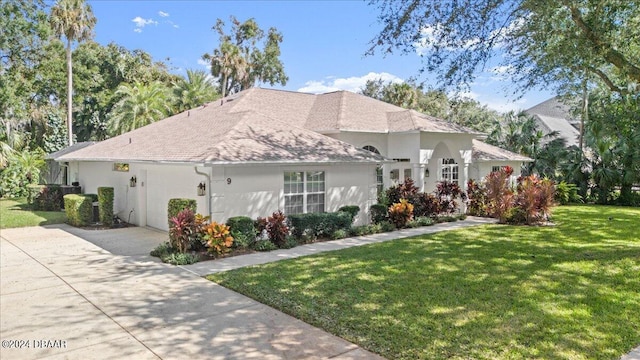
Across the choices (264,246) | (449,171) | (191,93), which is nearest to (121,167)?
(264,246)

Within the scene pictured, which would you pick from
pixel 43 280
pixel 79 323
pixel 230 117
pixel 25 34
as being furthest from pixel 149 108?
pixel 79 323

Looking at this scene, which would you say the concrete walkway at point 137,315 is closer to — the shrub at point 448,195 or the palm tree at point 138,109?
the shrub at point 448,195

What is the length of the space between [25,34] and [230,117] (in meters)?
22.3

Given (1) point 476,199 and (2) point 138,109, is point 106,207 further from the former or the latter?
(2) point 138,109

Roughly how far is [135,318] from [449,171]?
1749 centimetres

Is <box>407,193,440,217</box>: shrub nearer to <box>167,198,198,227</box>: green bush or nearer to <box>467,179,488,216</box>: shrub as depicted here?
<box>467,179,488,216</box>: shrub

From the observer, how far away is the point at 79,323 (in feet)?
20.5

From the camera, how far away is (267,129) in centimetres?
1504

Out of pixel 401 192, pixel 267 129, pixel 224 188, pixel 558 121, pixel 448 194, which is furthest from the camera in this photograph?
pixel 558 121

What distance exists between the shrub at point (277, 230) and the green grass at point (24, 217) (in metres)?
11.0

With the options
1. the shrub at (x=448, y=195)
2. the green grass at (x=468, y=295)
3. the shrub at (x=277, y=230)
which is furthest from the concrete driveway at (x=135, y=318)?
the shrub at (x=448, y=195)

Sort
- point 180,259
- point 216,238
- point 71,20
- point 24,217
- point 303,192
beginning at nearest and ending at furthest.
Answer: point 180,259, point 216,238, point 303,192, point 24,217, point 71,20

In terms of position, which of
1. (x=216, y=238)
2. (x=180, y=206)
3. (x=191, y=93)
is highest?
(x=191, y=93)

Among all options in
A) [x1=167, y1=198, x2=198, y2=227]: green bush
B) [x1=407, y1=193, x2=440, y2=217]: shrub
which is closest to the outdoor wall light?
[x1=167, y1=198, x2=198, y2=227]: green bush
